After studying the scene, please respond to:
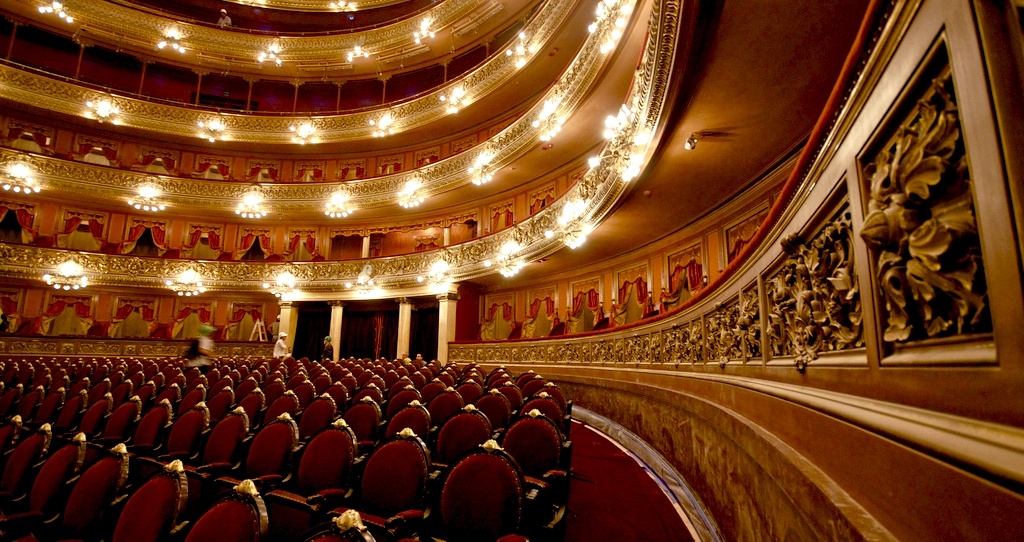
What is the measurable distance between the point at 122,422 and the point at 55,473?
1.71 meters

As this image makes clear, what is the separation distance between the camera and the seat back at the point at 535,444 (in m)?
2.78

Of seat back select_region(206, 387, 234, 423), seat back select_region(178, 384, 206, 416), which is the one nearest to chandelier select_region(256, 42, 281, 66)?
seat back select_region(178, 384, 206, 416)

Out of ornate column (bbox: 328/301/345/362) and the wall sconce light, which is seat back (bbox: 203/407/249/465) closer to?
the wall sconce light

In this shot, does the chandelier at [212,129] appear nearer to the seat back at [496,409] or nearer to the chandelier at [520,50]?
the chandelier at [520,50]

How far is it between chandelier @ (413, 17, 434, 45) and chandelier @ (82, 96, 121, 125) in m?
9.18

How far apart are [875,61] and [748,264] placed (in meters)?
1.39

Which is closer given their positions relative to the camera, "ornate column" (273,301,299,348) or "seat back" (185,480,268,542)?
"seat back" (185,480,268,542)

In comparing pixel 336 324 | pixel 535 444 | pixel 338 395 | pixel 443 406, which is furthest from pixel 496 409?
pixel 336 324

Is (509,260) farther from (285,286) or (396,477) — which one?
(396,477)

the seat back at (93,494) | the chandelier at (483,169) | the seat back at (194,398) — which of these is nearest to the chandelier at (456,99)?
the chandelier at (483,169)

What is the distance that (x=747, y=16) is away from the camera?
11.6ft

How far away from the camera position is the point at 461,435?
3.03 meters

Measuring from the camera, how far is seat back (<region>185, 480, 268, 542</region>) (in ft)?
5.16

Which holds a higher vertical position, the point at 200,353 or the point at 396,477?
the point at 200,353
